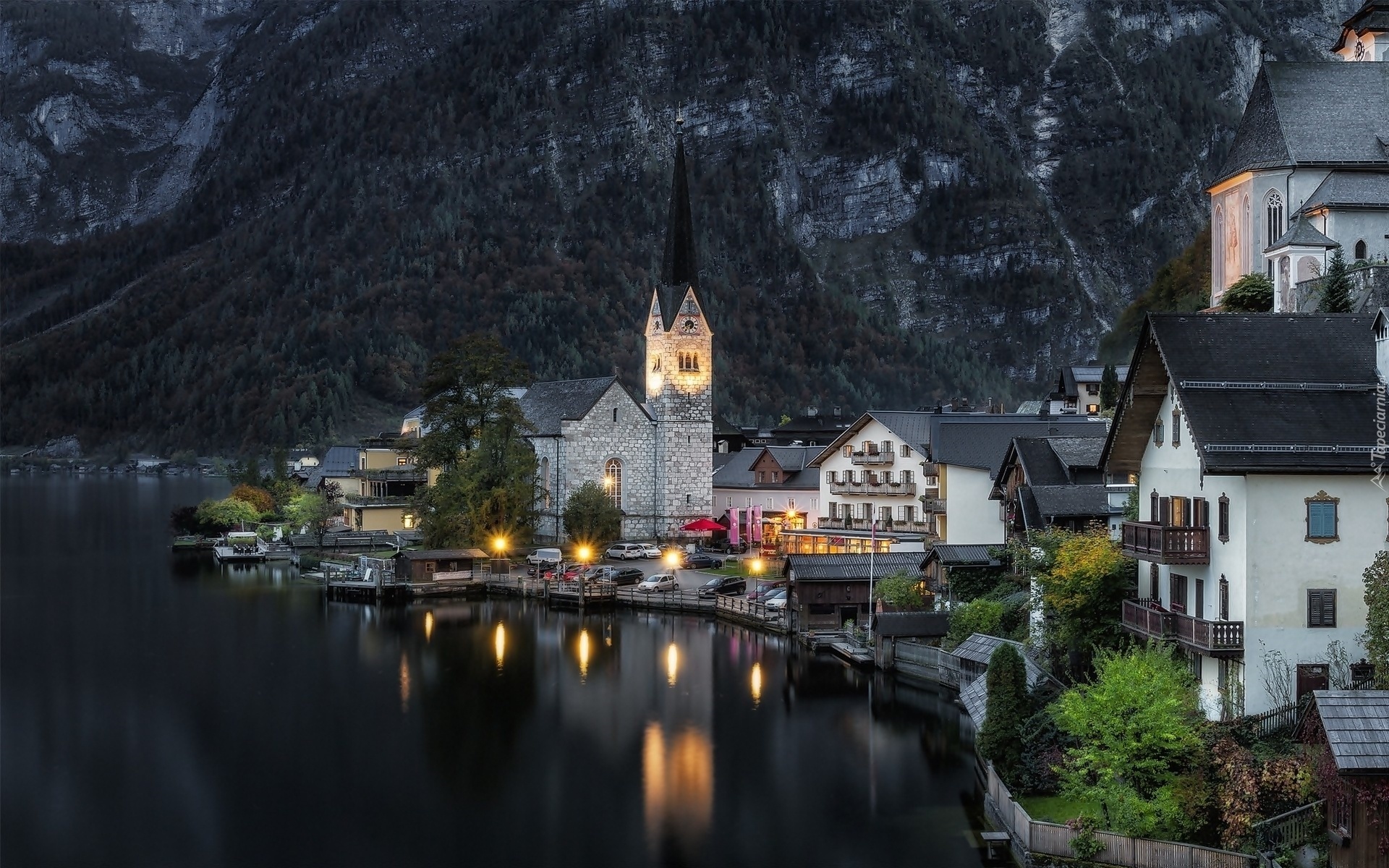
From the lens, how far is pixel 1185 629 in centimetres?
3105

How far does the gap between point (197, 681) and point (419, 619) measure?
632 inches

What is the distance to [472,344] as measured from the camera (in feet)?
286

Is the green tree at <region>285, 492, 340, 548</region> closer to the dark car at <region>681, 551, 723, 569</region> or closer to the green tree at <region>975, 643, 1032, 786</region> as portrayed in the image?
the dark car at <region>681, 551, 723, 569</region>

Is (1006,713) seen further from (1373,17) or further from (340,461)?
(340,461)

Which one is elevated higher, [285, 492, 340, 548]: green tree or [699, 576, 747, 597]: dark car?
[285, 492, 340, 548]: green tree

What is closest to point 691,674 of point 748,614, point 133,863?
point 748,614

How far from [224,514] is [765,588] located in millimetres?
56273

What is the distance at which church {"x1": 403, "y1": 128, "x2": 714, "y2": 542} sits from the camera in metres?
92.8

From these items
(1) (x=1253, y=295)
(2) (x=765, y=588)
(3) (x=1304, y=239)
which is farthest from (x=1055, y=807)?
(2) (x=765, y=588)

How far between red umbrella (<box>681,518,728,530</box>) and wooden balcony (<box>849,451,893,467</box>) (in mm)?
14945

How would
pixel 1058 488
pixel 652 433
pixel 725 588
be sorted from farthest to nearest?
pixel 652 433, pixel 725 588, pixel 1058 488

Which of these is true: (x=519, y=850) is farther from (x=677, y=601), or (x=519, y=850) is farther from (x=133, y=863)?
(x=677, y=601)

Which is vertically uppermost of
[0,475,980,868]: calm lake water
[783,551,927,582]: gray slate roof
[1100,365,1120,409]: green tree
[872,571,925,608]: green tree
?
[1100,365,1120,409]: green tree

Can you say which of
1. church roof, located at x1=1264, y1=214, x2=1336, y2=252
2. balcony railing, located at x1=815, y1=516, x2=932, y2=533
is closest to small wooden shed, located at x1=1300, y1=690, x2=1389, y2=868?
church roof, located at x1=1264, y1=214, x2=1336, y2=252
